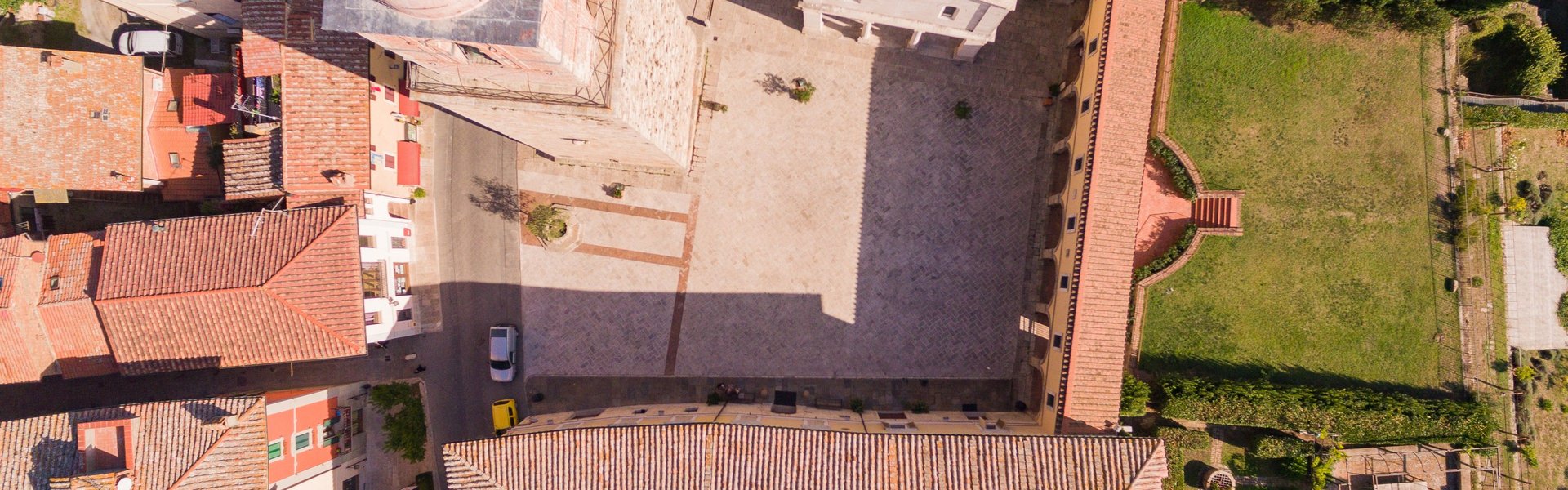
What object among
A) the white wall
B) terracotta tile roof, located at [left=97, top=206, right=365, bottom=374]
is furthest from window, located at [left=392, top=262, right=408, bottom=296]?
terracotta tile roof, located at [left=97, top=206, right=365, bottom=374]

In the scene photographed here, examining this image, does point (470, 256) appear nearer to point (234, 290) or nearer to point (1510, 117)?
point (234, 290)

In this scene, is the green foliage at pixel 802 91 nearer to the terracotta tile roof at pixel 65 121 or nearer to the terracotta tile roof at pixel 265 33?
the terracotta tile roof at pixel 265 33

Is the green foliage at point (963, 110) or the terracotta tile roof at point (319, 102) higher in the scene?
the green foliage at point (963, 110)

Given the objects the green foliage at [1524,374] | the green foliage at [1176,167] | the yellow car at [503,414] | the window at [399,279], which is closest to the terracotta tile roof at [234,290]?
the window at [399,279]

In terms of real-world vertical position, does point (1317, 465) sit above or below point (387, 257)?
below

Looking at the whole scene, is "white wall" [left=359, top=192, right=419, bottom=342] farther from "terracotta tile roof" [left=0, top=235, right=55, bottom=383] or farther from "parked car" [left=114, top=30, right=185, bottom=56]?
"parked car" [left=114, top=30, right=185, bottom=56]

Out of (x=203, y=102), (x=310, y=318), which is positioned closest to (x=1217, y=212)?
(x=310, y=318)
